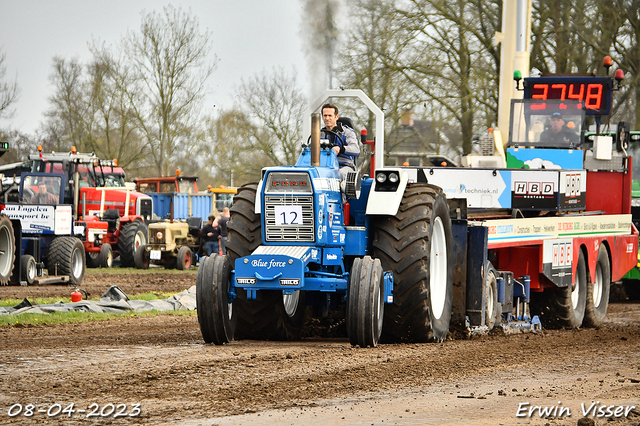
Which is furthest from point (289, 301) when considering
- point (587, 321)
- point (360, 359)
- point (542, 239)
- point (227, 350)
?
point (587, 321)

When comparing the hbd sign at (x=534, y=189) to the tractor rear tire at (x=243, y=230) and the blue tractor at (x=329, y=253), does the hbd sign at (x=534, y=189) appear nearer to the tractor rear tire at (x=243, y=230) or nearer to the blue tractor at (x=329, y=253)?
the blue tractor at (x=329, y=253)

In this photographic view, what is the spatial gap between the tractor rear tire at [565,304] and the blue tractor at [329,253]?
3.50m

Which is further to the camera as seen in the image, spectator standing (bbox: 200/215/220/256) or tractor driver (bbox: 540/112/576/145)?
spectator standing (bbox: 200/215/220/256)

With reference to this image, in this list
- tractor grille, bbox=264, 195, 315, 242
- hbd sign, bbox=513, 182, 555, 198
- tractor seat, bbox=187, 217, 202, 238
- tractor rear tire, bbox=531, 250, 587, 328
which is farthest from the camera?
tractor seat, bbox=187, 217, 202, 238

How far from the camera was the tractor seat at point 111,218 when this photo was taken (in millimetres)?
24078

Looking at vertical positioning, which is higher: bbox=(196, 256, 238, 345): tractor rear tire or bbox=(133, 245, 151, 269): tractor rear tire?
bbox=(196, 256, 238, 345): tractor rear tire

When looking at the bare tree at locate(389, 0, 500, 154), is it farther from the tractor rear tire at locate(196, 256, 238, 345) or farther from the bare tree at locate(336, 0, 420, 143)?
the tractor rear tire at locate(196, 256, 238, 345)

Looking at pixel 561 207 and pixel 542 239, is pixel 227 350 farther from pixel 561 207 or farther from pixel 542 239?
pixel 561 207

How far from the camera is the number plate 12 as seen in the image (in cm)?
838

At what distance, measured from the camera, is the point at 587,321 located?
511 inches

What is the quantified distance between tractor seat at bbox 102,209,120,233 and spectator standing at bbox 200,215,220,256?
2379 millimetres

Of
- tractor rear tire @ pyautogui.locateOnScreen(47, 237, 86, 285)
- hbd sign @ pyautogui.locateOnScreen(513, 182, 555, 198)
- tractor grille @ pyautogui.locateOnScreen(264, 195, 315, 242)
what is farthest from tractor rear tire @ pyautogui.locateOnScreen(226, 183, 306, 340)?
tractor rear tire @ pyautogui.locateOnScreen(47, 237, 86, 285)

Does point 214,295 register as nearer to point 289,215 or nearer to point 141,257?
point 289,215

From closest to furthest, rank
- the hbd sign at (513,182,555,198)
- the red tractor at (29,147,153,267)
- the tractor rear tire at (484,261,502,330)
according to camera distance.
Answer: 1. the tractor rear tire at (484,261,502,330)
2. the hbd sign at (513,182,555,198)
3. the red tractor at (29,147,153,267)
